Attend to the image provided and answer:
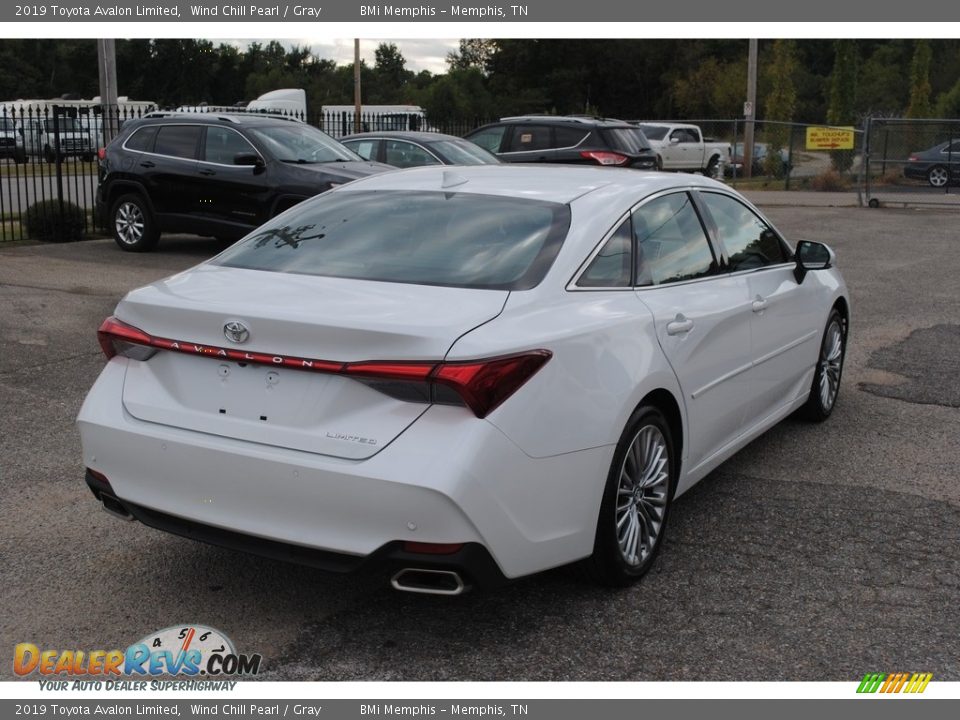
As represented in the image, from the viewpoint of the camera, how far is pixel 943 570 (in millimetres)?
4648

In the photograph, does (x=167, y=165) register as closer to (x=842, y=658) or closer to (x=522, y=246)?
(x=522, y=246)

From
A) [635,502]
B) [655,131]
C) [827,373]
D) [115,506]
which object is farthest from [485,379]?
[655,131]

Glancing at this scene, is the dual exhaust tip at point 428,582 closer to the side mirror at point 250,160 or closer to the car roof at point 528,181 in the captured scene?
the car roof at point 528,181

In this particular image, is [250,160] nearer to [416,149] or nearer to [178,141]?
[178,141]

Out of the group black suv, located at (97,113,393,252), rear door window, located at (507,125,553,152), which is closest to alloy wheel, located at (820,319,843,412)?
black suv, located at (97,113,393,252)

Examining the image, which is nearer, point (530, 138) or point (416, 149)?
point (416, 149)

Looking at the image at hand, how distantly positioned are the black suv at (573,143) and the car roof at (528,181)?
14.3m

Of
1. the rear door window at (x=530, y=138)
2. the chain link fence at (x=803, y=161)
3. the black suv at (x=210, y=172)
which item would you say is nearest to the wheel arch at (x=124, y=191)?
the black suv at (x=210, y=172)

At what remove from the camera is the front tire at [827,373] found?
675cm

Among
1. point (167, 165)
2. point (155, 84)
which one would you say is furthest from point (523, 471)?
point (155, 84)

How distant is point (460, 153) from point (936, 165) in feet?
44.5

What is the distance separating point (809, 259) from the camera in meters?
6.22

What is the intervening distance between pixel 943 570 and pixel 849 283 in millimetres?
9017

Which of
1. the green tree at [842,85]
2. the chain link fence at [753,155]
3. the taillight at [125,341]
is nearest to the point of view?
the taillight at [125,341]
